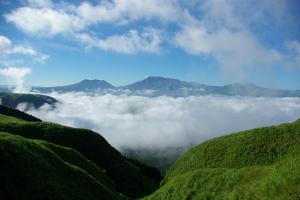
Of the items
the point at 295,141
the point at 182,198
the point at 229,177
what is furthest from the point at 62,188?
the point at 295,141

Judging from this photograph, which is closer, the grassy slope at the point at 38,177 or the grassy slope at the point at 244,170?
the grassy slope at the point at 244,170

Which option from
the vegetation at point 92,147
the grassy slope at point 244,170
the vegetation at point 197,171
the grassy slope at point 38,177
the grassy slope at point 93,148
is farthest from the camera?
the grassy slope at point 93,148

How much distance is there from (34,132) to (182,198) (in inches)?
2508

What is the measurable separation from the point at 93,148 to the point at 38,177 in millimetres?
Answer: 61922

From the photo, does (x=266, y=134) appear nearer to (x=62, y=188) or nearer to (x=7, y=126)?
(x=62, y=188)

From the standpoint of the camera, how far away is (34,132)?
90.1 meters

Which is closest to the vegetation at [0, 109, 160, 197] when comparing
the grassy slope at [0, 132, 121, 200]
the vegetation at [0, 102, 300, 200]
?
the vegetation at [0, 102, 300, 200]

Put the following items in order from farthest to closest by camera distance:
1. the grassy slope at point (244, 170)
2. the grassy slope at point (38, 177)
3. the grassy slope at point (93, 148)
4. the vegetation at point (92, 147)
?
the grassy slope at point (93, 148)
the vegetation at point (92, 147)
the grassy slope at point (38, 177)
the grassy slope at point (244, 170)

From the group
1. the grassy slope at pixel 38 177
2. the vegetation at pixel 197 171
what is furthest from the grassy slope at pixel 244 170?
the grassy slope at pixel 38 177

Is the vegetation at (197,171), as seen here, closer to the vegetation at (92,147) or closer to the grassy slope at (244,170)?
the grassy slope at (244,170)

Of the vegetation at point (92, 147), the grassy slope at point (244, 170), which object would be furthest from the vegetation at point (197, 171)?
the vegetation at point (92, 147)

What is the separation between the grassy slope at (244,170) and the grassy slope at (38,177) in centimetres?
911

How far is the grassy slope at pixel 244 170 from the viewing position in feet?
91.9

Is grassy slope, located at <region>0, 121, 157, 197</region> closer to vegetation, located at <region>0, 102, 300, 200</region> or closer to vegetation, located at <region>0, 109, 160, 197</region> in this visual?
vegetation, located at <region>0, 109, 160, 197</region>
